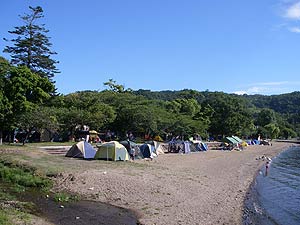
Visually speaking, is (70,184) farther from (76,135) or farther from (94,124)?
(76,135)

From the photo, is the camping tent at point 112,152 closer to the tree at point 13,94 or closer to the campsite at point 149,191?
the campsite at point 149,191

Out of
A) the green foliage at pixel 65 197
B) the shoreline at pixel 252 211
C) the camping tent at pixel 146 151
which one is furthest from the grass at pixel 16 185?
the camping tent at pixel 146 151

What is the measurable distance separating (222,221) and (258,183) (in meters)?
15.4

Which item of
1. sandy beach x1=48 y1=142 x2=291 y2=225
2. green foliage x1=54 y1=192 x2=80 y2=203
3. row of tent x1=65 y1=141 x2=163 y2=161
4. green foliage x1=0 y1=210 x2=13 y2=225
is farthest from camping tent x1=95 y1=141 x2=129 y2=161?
green foliage x1=0 y1=210 x2=13 y2=225

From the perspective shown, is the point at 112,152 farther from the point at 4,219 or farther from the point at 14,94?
the point at 4,219

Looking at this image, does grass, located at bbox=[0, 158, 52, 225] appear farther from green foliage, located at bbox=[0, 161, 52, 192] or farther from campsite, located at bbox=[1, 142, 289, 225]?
campsite, located at bbox=[1, 142, 289, 225]

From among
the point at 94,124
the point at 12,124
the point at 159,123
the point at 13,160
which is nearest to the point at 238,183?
the point at 13,160

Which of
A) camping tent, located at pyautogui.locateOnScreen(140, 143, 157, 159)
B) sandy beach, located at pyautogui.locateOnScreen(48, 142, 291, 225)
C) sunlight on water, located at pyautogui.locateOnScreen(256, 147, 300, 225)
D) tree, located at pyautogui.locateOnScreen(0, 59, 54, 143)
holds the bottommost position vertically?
sunlight on water, located at pyautogui.locateOnScreen(256, 147, 300, 225)

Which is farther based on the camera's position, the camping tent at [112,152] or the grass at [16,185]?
the camping tent at [112,152]

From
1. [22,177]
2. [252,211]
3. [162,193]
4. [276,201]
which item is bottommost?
[276,201]

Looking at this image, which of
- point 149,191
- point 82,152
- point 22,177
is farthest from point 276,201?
point 82,152

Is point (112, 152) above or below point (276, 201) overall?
above

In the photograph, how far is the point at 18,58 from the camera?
57.8 meters

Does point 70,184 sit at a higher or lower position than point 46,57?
lower
